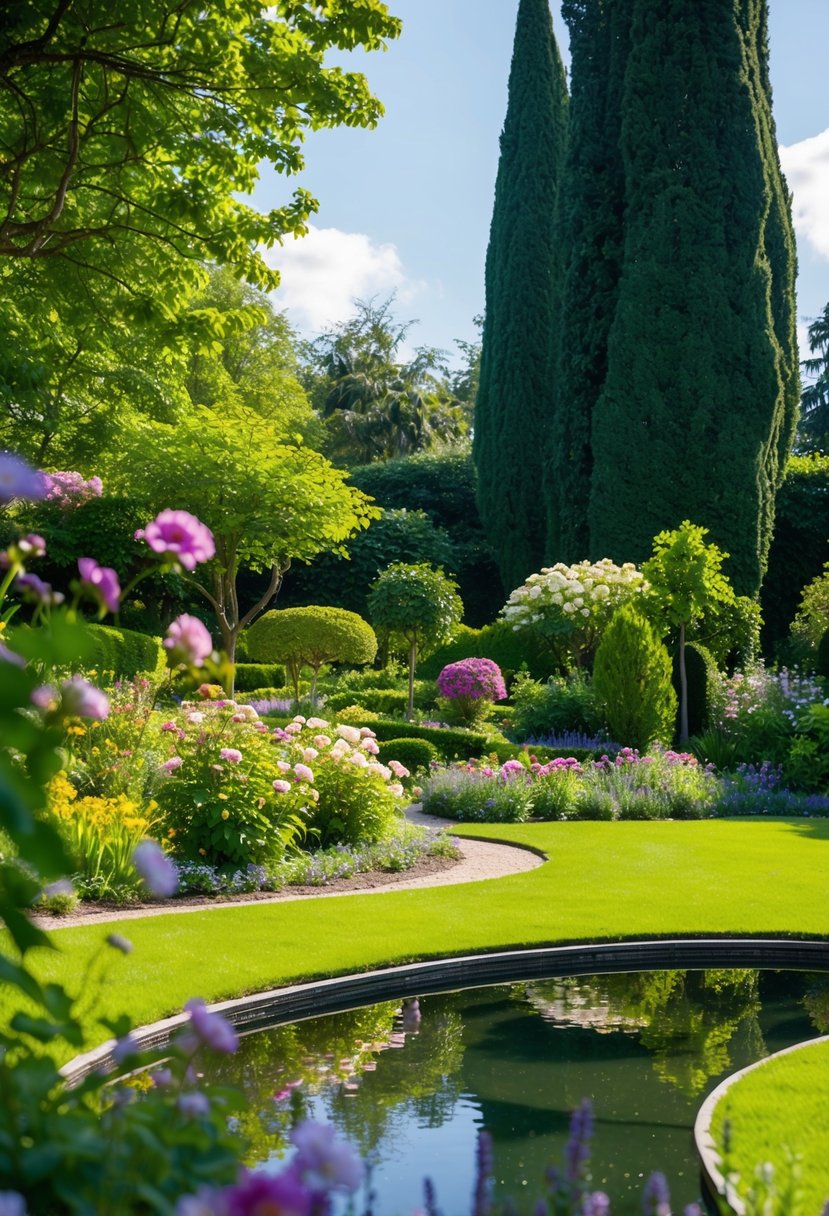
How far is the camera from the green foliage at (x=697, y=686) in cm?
1572

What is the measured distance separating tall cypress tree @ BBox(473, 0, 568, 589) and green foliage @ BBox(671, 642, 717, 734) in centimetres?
922

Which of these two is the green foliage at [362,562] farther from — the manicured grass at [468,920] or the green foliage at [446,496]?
the manicured grass at [468,920]

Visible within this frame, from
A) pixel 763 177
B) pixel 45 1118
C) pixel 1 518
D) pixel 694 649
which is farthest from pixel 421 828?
pixel 763 177

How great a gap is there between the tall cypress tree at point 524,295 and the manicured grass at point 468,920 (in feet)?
51.7

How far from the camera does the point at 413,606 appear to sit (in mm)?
17156

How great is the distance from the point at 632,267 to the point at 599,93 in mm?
3550

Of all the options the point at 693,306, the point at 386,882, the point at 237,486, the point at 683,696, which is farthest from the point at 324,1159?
the point at 693,306

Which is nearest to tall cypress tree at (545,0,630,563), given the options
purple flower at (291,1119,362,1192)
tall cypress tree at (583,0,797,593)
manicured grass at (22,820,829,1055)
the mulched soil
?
tall cypress tree at (583,0,797,593)

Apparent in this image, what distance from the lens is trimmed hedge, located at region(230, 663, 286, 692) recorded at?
2120 centimetres

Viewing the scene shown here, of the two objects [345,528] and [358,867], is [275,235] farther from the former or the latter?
[345,528]

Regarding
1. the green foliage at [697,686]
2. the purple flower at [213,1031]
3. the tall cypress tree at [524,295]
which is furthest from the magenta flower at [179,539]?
the tall cypress tree at [524,295]

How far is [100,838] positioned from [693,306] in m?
15.6

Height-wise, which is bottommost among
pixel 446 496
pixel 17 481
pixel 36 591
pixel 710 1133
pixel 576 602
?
pixel 710 1133

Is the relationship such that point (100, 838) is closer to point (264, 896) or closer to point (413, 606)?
point (264, 896)
